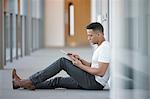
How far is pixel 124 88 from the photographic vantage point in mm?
3389

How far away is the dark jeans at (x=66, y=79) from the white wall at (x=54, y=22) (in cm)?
1585

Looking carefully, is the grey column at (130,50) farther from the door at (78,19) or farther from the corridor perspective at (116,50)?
the door at (78,19)

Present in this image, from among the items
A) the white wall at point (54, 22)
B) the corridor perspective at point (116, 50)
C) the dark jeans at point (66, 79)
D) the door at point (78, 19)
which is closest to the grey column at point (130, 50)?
the corridor perspective at point (116, 50)

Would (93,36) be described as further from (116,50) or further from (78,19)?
(78,19)

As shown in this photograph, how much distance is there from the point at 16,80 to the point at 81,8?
713 inches

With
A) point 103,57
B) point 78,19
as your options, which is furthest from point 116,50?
point 78,19

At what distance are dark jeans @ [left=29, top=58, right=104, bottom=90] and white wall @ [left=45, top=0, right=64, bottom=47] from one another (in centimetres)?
1585

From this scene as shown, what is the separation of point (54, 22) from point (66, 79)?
53.1 ft

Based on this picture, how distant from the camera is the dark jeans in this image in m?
6.15

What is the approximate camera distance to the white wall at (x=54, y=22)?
22344mm

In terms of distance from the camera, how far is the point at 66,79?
643 cm

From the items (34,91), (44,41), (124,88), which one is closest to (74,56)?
(34,91)

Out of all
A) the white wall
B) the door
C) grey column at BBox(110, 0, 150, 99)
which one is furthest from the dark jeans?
the door

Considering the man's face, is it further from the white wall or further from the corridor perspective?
the white wall
